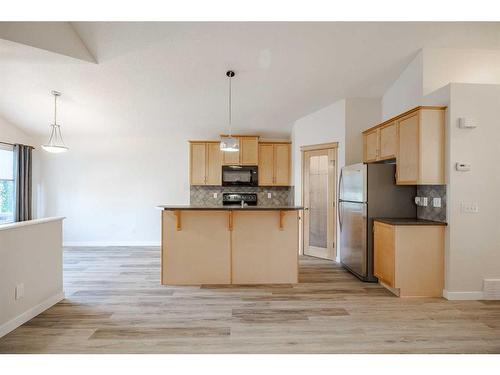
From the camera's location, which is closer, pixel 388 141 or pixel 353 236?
pixel 388 141

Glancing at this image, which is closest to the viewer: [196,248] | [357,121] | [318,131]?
[196,248]

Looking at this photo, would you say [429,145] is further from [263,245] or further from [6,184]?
[6,184]

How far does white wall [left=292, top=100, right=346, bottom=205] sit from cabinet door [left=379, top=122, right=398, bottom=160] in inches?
34.0

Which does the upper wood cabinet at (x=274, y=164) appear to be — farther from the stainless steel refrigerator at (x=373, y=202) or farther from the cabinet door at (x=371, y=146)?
the stainless steel refrigerator at (x=373, y=202)

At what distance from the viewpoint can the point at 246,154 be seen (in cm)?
629

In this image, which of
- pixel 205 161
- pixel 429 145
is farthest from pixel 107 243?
pixel 429 145

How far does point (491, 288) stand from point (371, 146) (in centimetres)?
233

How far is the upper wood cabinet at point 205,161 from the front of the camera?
20.7 feet

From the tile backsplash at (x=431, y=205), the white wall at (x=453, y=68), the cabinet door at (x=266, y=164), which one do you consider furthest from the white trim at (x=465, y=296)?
the cabinet door at (x=266, y=164)

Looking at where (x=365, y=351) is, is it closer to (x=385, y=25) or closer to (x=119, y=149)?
(x=385, y=25)

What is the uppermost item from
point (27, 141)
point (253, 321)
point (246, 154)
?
point (27, 141)

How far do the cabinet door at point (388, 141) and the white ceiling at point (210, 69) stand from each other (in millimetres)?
903

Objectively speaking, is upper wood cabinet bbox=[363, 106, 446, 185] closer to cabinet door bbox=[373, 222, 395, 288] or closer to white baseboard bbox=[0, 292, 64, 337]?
cabinet door bbox=[373, 222, 395, 288]

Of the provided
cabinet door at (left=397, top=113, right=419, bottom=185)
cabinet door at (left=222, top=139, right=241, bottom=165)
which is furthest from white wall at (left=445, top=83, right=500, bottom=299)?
cabinet door at (left=222, top=139, right=241, bottom=165)
